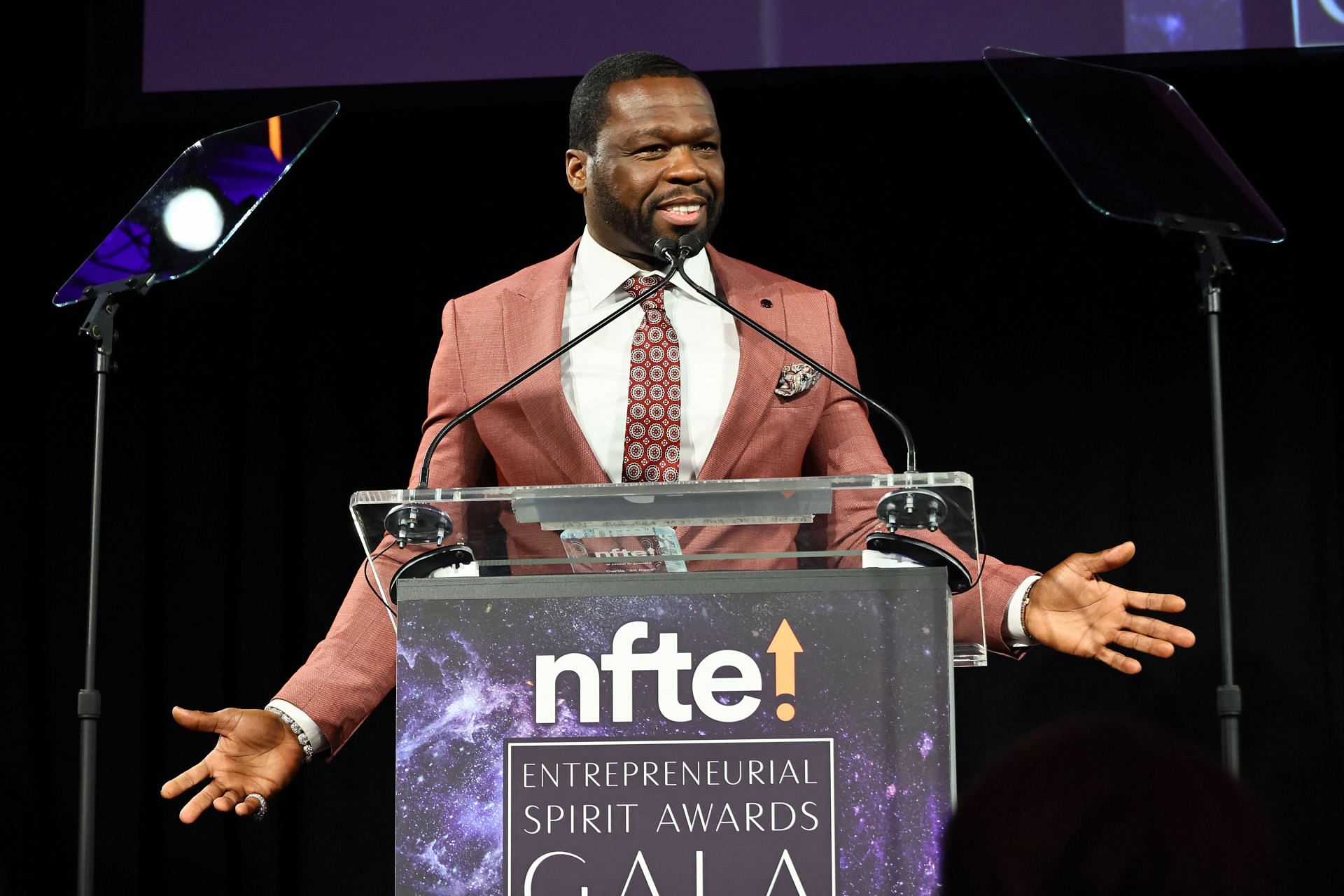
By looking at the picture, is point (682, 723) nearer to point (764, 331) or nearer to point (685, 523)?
point (685, 523)

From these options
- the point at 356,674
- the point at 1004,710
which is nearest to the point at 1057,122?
the point at 1004,710

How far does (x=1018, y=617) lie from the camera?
176 centimetres

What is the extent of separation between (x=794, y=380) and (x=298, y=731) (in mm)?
880

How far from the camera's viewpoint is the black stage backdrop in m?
3.50

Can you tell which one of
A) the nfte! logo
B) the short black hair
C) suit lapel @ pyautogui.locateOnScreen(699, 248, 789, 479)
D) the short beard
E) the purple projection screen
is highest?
the purple projection screen

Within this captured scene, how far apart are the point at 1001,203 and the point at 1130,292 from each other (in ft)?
1.17

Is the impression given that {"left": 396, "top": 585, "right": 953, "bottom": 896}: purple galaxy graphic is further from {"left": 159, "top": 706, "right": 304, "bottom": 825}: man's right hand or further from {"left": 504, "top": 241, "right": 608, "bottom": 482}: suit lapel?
{"left": 504, "top": 241, "right": 608, "bottom": 482}: suit lapel

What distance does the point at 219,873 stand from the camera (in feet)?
12.1

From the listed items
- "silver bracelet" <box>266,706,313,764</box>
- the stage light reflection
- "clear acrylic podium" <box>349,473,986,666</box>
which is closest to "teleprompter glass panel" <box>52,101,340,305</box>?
the stage light reflection

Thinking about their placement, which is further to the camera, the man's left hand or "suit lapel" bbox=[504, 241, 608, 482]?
"suit lapel" bbox=[504, 241, 608, 482]

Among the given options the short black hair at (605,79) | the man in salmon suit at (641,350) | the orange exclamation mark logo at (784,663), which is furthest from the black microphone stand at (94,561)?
the orange exclamation mark logo at (784,663)

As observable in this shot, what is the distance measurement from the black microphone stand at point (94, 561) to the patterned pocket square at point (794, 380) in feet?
3.91

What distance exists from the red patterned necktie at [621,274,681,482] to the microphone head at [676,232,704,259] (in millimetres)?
182

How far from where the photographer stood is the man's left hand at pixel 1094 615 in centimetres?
168
